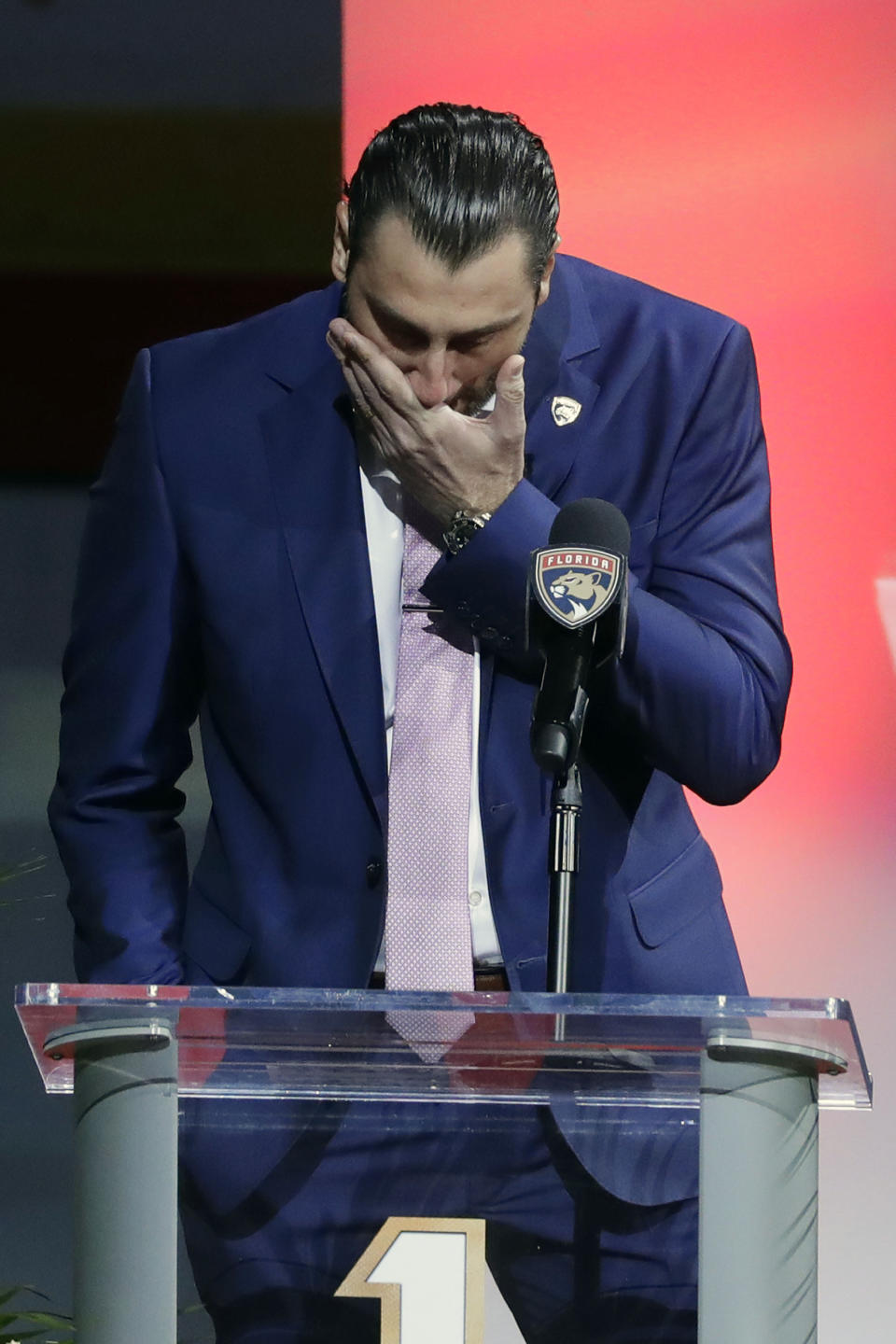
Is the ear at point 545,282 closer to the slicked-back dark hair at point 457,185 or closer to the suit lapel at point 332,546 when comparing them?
the slicked-back dark hair at point 457,185

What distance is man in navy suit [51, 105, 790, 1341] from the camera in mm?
1937

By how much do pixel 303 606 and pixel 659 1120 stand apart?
3.01 ft

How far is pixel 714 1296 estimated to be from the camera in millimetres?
1240

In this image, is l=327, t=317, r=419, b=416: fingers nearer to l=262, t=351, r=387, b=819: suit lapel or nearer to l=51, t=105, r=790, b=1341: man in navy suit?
l=51, t=105, r=790, b=1341: man in navy suit

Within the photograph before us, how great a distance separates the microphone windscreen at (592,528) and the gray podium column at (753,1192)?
383 millimetres

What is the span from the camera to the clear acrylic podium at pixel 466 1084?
4.04 feet

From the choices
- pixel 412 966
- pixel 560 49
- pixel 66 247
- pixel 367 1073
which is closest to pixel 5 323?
pixel 66 247

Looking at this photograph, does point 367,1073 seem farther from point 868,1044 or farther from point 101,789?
point 868,1044

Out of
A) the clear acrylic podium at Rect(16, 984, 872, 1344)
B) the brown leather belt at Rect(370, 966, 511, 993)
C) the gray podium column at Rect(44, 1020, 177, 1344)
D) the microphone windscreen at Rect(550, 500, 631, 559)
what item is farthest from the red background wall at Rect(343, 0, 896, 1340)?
the gray podium column at Rect(44, 1020, 177, 1344)

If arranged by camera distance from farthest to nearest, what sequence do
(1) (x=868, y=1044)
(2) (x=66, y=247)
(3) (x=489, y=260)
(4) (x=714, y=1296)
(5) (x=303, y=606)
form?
(2) (x=66, y=247)
(1) (x=868, y=1044)
(5) (x=303, y=606)
(3) (x=489, y=260)
(4) (x=714, y=1296)

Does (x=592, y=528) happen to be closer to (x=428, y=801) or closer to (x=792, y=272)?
(x=428, y=801)

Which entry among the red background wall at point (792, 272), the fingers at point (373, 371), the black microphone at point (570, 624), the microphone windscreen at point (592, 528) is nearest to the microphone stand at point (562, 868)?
the black microphone at point (570, 624)

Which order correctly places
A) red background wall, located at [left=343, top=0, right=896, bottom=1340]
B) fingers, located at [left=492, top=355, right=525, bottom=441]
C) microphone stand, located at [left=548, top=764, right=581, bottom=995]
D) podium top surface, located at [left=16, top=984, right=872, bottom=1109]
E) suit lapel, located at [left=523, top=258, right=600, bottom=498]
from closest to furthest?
podium top surface, located at [left=16, top=984, right=872, bottom=1109] → microphone stand, located at [left=548, top=764, right=581, bottom=995] → fingers, located at [left=492, top=355, right=525, bottom=441] → suit lapel, located at [left=523, top=258, right=600, bottom=498] → red background wall, located at [left=343, top=0, right=896, bottom=1340]

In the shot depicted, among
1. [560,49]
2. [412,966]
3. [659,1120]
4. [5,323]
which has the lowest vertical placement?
[659,1120]
